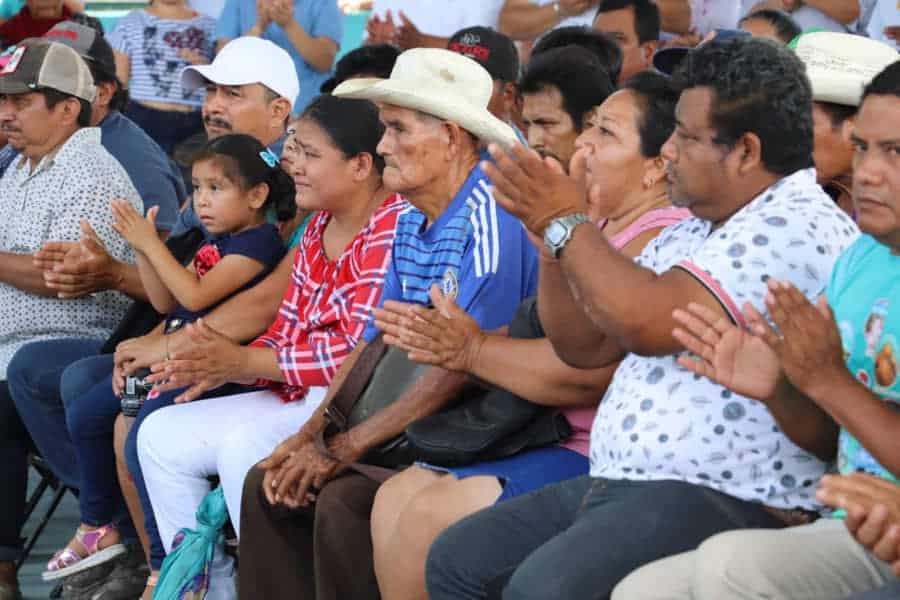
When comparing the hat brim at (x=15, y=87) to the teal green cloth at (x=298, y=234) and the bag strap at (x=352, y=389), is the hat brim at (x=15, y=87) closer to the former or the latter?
the teal green cloth at (x=298, y=234)

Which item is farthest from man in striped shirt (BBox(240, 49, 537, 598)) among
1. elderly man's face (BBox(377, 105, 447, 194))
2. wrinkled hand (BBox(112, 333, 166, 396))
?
wrinkled hand (BBox(112, 333, 166, 396))

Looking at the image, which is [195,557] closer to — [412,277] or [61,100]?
[412,277]

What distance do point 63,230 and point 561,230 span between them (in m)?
3.11

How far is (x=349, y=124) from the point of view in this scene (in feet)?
15.8

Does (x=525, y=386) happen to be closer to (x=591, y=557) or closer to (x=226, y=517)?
(x=591, y=557)

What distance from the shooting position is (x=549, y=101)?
4602mm

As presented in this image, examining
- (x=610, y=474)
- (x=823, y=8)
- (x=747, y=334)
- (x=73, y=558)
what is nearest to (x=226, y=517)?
(x=73, y=558)

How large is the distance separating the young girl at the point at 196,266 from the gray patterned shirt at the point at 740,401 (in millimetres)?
2250

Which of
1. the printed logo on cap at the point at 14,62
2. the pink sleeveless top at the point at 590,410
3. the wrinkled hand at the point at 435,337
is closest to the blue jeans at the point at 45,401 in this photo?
the printed logo on cap at the point at 14,62

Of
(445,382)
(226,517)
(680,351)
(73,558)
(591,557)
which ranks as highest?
(680,351)

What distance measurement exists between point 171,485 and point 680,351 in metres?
2.15

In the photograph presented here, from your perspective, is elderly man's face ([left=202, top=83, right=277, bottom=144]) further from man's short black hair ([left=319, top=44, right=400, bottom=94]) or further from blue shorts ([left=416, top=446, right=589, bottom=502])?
blue shorts ([left=416, top=446, right=589, bottom=502])

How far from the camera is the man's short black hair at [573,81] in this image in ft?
15.0

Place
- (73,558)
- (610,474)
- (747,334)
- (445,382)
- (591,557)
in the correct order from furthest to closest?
(73,558)
(445,382)
(610,474)
(591,557)
(747,334)
